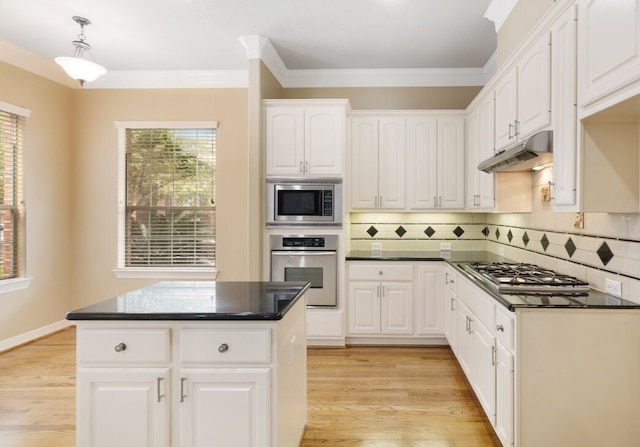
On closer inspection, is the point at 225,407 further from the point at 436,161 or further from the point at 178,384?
the point at 436,161

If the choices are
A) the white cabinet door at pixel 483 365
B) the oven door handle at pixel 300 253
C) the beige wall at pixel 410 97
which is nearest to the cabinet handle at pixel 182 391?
the white cabinet door at pixel 483 365

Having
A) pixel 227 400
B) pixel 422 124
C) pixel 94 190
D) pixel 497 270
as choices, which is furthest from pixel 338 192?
pixel 94 190

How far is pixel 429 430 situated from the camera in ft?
8.15

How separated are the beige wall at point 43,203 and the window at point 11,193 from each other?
0.07 meters

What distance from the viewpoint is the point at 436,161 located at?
13.9 ft

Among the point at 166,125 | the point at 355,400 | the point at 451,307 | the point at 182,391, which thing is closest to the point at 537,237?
the point at 451,307

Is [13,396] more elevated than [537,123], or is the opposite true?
[537,123]

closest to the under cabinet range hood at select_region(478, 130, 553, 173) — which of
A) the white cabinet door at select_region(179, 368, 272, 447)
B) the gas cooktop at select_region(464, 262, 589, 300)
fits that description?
the gas cooktop at select_region(464, 262, 589, 300)

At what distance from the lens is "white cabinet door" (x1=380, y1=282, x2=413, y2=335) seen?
401cm

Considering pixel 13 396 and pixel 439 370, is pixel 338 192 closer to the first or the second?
pixel 439 370

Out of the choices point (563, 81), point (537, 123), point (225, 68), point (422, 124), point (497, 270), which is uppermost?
point (225, 68)

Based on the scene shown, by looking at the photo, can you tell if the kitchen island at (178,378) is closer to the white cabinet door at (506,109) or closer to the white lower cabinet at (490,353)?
the white lower cabinet at (490,353)

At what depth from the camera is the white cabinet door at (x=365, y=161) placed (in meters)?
4.28

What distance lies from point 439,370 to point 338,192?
1922 millimetres
